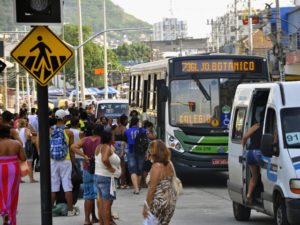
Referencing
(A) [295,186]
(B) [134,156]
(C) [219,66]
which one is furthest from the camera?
(C) [219,66]

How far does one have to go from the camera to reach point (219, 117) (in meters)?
17.5

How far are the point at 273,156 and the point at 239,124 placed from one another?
233cm

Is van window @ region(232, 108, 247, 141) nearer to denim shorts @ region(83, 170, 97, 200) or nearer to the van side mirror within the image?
the van side mirror

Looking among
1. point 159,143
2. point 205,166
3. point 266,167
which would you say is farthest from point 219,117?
point 159,143

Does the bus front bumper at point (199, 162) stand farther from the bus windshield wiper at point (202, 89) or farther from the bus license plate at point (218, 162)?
the bus windshield wiper at point (202, 89)

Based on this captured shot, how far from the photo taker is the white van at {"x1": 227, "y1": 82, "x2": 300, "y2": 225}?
9.24m

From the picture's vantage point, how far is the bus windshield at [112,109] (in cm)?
3011

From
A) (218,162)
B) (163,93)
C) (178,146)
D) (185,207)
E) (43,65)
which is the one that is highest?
(43,65)

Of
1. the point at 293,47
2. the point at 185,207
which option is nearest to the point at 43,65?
the point at 185,207

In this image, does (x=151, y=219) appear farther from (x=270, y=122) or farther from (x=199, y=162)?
(x=199, y=162)

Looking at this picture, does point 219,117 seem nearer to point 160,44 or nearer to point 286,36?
point 286,36

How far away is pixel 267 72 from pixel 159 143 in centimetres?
1062

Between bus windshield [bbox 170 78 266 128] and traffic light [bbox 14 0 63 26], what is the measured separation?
9893 mm

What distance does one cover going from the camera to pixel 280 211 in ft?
31.5
